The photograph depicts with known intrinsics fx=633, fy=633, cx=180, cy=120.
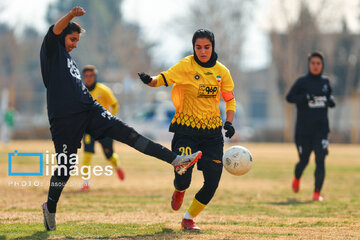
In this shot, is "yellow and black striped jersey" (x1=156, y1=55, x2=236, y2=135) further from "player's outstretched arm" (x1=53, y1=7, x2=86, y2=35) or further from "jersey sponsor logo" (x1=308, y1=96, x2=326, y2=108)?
"jersey sponsor logo" (x1=308, y1=96, x2=326, y2=108)

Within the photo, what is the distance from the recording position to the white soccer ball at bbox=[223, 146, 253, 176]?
269 inches

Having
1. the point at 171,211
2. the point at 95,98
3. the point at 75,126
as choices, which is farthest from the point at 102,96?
the point at 75,126

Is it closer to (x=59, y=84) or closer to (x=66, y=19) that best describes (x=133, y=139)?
(x=59, y=84)

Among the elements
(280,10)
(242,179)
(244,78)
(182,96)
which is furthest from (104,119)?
(244,78)

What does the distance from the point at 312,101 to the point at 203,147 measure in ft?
13.7

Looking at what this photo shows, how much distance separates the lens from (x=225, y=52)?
4772 centimetres

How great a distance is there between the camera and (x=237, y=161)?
6.85 meters

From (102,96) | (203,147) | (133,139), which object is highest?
(102,96)

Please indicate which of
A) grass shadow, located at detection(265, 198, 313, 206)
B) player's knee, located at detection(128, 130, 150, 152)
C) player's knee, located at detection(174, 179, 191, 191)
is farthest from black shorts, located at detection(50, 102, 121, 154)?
grass shadow, located at detection(265, 198, 313, 206)

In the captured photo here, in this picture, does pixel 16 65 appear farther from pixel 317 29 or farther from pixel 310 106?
pixel 310 106

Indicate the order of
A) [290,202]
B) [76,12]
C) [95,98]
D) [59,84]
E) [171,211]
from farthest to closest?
1. [95,98]
2. [290,202]
3. [171,211]
4. [59,84]
5. [76,12]

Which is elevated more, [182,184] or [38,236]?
[182,184]

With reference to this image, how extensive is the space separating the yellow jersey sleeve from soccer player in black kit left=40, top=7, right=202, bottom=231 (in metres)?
0.66

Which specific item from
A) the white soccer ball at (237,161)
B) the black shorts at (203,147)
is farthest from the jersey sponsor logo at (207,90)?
the white soccer ball at (237,161)
